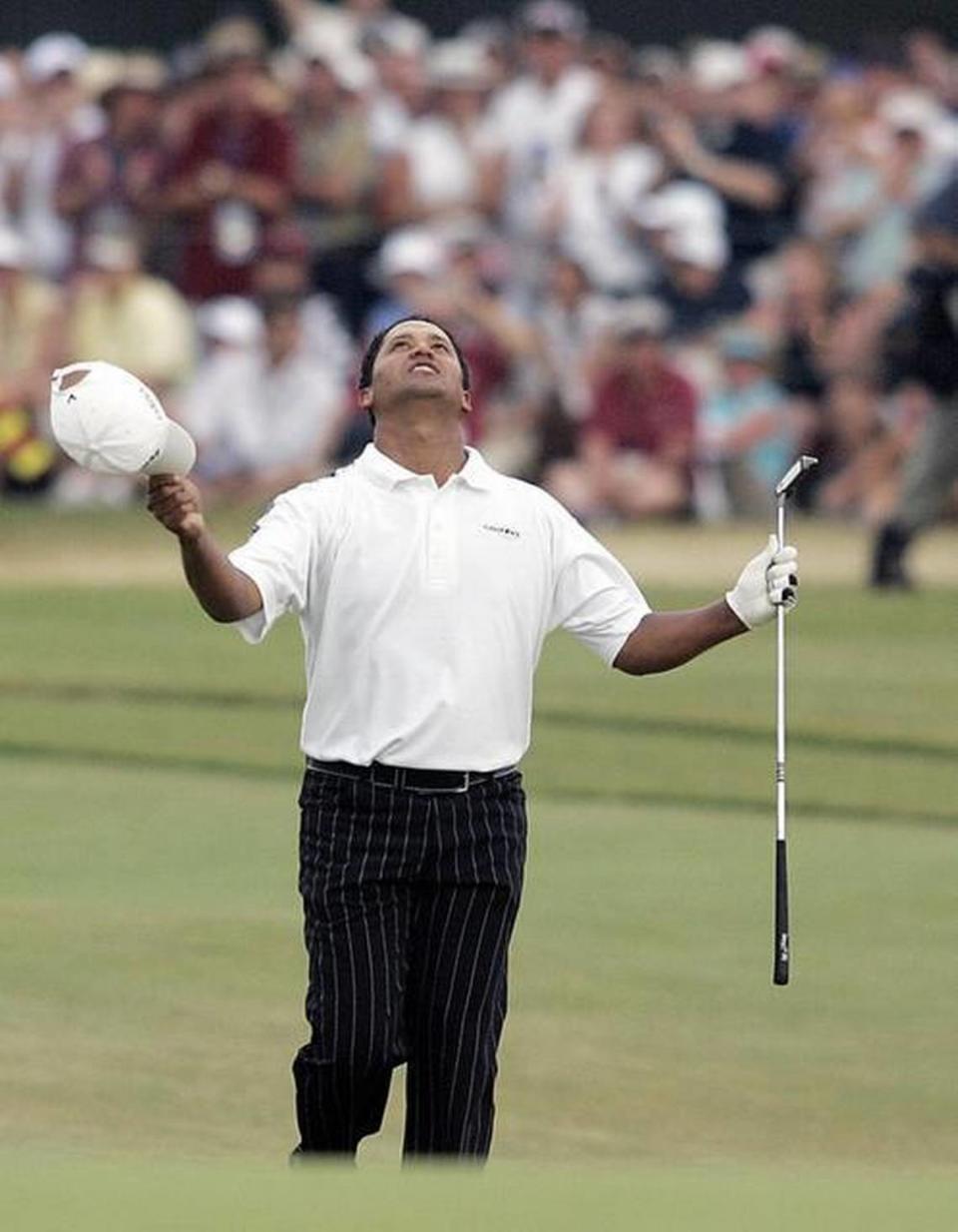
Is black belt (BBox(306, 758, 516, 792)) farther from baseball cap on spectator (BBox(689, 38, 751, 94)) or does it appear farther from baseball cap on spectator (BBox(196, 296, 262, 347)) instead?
baseball cap on spectator (BBox(689, 38, 751, 94))

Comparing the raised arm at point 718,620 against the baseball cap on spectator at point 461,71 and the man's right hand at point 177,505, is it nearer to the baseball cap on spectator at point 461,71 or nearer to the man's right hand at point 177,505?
the man's right hand at point 177,505

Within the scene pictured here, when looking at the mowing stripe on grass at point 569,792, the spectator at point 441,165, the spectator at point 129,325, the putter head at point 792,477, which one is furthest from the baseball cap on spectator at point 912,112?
the putter head at point 792,477

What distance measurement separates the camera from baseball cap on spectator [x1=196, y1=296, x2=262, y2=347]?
2122cm

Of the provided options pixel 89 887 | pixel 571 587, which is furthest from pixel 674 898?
pixel 571 587

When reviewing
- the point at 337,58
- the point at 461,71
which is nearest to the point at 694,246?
the point at 461,71

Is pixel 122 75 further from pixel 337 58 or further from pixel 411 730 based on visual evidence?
pixel 411 730

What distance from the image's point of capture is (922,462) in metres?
18.5

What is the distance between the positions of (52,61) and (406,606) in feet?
54.7

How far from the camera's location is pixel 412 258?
68.2 feet

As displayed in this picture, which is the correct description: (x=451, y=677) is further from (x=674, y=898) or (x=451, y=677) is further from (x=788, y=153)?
(x=788, y=153)

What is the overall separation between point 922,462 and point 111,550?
202 inches

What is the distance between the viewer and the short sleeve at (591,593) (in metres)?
6.46

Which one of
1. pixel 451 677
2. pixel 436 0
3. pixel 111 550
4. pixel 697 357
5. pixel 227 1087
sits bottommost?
pixel 227 1087

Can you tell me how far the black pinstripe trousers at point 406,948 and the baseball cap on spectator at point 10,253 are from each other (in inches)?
598
